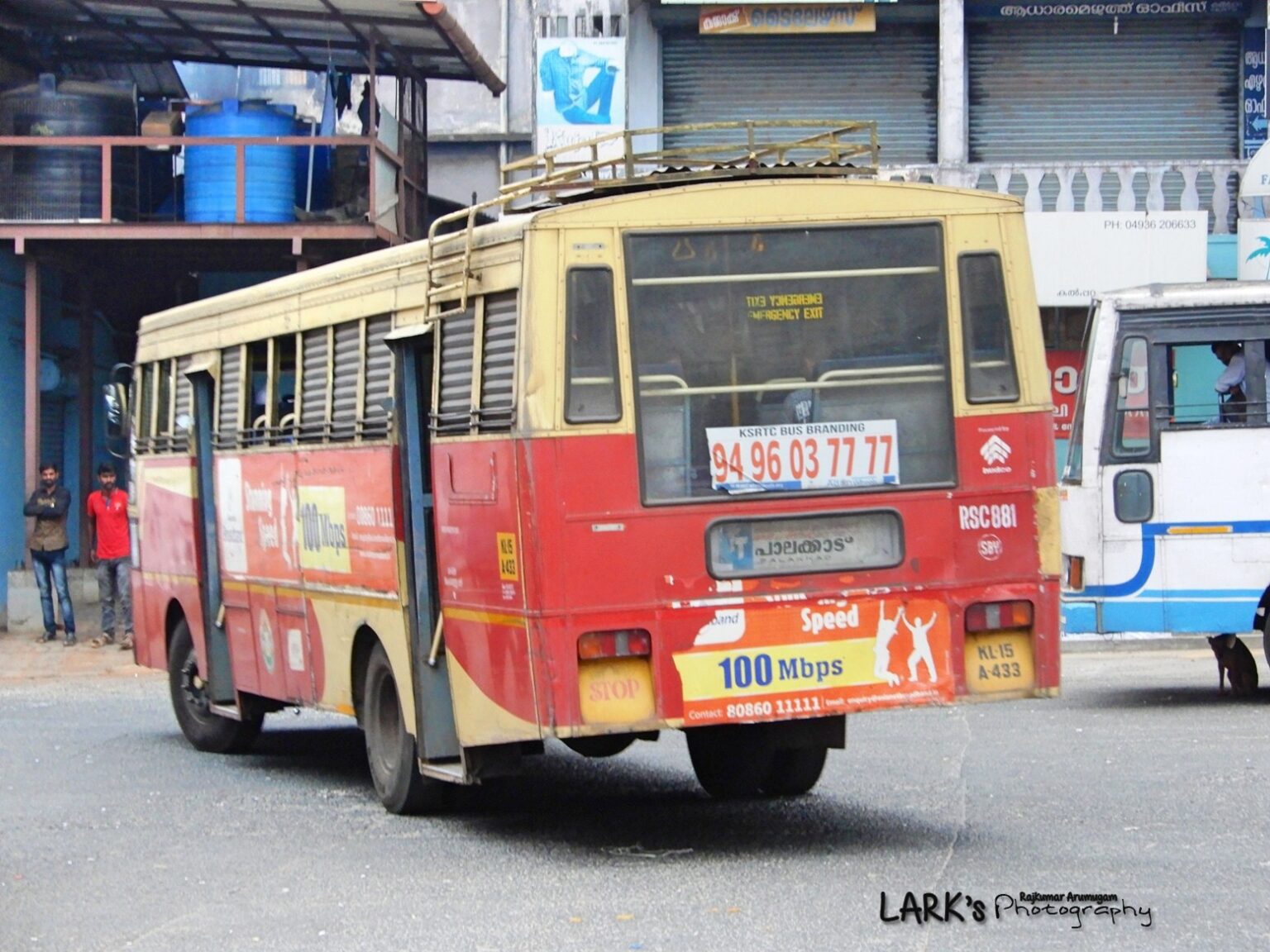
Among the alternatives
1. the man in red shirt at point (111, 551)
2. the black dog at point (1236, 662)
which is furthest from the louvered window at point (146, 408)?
the black dog at point (1236, 662)

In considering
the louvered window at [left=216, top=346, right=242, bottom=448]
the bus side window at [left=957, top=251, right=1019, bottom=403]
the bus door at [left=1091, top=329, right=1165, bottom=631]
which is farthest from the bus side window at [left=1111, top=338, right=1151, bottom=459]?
the louvered window at [left=216, top=346, right=242, bottom=448]

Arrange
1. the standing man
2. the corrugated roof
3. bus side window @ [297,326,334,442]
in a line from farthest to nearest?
the corrugated roof < the standing man < bus side window @ [297,326,334,442]

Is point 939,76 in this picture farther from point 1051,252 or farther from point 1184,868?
point 1184,868

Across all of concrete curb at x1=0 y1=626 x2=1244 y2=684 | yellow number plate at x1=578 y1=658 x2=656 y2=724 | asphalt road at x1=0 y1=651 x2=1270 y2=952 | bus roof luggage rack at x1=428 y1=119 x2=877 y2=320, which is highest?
bus roof luggage rack at x1=428 y1=119 x2=877 y2=320

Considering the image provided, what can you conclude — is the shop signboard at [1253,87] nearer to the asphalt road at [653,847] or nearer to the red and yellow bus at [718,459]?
the asphalt road at [653,847]

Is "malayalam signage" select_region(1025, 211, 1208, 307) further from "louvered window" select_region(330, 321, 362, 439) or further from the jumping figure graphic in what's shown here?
the jumping figure graphic

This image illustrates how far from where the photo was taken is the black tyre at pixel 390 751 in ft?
33.6

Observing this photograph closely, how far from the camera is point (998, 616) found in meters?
9.02

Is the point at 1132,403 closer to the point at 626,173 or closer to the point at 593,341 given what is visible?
the point at 626,173

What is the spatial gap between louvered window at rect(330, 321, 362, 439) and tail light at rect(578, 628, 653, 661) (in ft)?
8.16

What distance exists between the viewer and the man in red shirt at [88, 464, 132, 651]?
20859 mm

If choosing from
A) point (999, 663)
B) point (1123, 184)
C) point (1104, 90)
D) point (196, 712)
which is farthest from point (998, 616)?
point (1104, 90)

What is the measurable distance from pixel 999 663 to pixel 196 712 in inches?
253

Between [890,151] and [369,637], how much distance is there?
14999mm
